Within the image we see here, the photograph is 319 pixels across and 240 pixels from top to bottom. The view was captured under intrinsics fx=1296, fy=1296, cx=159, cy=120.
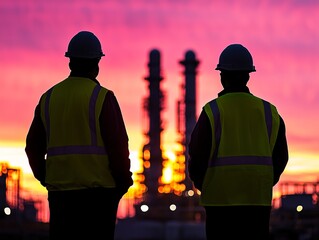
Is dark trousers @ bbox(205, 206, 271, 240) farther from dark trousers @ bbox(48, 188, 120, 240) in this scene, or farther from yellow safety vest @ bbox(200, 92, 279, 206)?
dark trousers @ bbox(48, 188, 120, 240)

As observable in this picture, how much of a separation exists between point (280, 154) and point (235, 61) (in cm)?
77

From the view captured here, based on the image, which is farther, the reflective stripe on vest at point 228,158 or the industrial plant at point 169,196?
the industrial plant at point 169,196

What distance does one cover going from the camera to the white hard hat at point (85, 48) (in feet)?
30.9

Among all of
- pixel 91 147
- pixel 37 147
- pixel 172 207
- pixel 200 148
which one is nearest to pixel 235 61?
pixel 200 148

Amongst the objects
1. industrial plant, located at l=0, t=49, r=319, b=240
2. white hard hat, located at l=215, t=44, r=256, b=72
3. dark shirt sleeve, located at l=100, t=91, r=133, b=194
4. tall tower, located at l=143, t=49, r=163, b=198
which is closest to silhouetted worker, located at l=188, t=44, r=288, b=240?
white hard hat, located at l=215, t=44, r=256, b=72

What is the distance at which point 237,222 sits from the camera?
9.51 metres

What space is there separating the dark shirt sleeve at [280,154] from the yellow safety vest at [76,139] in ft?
4.26

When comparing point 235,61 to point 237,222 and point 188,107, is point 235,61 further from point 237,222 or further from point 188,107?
point 188,107

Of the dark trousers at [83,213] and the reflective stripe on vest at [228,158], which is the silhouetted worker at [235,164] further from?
the dark trousers at [83,213]

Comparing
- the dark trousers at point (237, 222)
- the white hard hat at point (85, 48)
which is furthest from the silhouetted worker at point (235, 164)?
the white hard hat at point (85, 48)

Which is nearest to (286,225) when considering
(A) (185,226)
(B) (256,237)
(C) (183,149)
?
(A) (185,226)

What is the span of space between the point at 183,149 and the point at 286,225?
50.1 feet

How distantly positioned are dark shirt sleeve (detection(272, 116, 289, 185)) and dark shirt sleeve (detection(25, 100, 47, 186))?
172 cm

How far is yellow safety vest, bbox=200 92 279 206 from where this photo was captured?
9.46 metres
